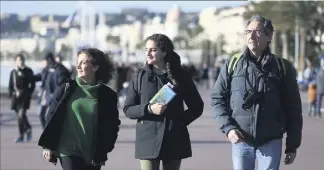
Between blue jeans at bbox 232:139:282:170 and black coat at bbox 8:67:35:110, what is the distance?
10.4 metres

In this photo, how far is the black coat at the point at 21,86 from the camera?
52.5 ft

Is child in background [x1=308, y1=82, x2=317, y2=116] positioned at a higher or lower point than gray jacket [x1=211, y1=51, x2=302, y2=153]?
lower

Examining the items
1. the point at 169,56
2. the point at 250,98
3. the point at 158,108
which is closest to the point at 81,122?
the point at 158,108

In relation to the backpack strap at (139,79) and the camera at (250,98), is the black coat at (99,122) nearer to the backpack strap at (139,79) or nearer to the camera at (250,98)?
the backpack strap at (139,79)

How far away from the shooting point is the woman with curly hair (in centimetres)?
638

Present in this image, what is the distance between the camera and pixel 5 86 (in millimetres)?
40531

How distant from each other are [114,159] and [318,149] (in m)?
3.29

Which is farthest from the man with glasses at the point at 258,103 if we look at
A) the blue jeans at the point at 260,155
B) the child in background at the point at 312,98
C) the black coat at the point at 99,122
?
the child in background at the point at 312,98

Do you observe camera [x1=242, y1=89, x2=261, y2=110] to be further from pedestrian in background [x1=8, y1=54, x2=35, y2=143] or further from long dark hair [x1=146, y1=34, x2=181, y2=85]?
pedestrian in background [x1=8, y1=54, x2=35, y2=143]

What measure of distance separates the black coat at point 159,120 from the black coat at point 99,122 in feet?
0.51

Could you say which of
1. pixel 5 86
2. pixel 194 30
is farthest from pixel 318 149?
pixel 194 30

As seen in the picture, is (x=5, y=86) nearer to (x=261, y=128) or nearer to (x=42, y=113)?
(x=42, y=113)

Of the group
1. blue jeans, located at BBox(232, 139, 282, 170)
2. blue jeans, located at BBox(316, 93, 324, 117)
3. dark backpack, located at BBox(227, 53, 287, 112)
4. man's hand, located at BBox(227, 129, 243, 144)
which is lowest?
blue jeans, located at BBox(316, 93, 324, 117)

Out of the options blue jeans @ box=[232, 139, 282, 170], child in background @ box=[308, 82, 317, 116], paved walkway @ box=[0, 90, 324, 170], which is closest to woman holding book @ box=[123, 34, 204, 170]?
blue jeans @ box=[232, 139, 282, 170]
